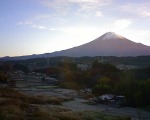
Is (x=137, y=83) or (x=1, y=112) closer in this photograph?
(x=1, y=112)

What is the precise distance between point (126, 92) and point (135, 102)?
7.04 ft

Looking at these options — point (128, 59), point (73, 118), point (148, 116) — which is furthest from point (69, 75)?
point (128, 59)

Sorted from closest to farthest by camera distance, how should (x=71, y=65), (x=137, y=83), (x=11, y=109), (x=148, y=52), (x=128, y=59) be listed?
(x=11, y=109), (x=137, y=83), (x=71, y=65), (x=128, y=59), (x=148, y=52)

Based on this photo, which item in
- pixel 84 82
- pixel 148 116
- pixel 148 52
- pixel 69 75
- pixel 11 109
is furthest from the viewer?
pixel 148 52

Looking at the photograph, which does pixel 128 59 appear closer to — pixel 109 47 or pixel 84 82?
pixel 109 47

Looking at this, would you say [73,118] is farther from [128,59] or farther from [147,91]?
[128,59]

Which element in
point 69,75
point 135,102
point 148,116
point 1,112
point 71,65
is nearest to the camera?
point 1,112

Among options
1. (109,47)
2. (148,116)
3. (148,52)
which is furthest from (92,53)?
(148,116)

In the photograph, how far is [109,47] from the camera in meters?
132

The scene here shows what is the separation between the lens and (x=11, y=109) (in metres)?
16.2

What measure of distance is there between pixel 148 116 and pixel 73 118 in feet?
29.8

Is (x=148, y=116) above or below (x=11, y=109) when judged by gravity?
below

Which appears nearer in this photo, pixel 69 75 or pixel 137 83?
pixel 137 83

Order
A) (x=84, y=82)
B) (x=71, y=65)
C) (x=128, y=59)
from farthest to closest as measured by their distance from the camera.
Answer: (x=128, y=59) < (x=71, y=65) < (x=84, y=82)
